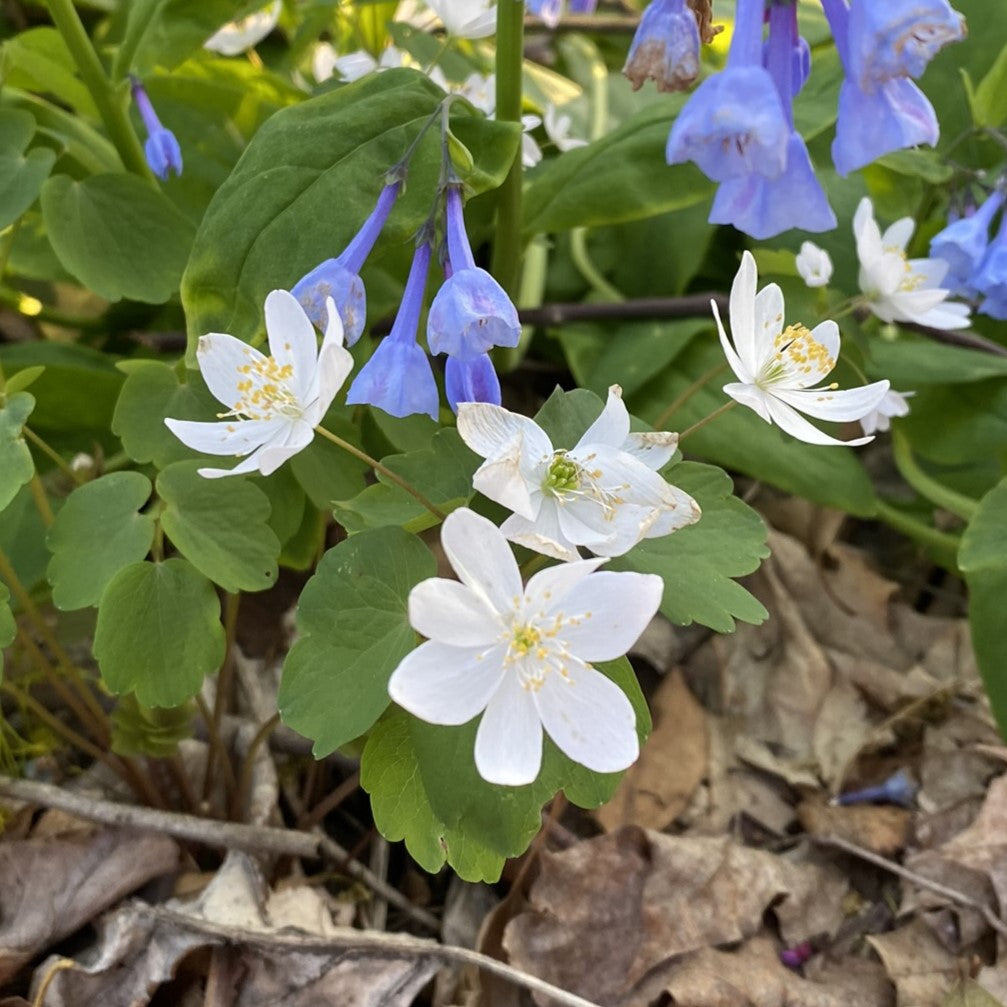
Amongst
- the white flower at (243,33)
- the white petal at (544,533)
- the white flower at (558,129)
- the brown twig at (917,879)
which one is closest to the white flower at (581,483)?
the white petal at (544,533)

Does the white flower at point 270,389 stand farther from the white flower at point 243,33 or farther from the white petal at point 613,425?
the white flower at point 243,33

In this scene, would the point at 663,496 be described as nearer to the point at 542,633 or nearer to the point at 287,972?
the point at 542,633

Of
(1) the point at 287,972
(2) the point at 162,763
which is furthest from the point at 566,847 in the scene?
(2) the point at 162,763

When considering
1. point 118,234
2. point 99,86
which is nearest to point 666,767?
point 118,234

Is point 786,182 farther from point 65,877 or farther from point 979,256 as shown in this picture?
point 65,877

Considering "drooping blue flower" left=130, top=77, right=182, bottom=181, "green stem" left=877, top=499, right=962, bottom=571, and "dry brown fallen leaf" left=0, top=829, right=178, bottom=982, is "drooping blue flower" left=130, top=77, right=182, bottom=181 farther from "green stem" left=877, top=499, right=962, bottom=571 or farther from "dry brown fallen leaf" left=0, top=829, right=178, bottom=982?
"green stem" left=877, top=499, right=962, bottom=571

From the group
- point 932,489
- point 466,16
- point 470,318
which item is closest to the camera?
point 470,318

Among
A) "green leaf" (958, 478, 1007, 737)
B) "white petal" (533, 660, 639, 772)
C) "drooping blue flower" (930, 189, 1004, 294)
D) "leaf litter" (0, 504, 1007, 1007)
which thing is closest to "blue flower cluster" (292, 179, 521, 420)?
"white petal" (533, 660, 639, 772)
